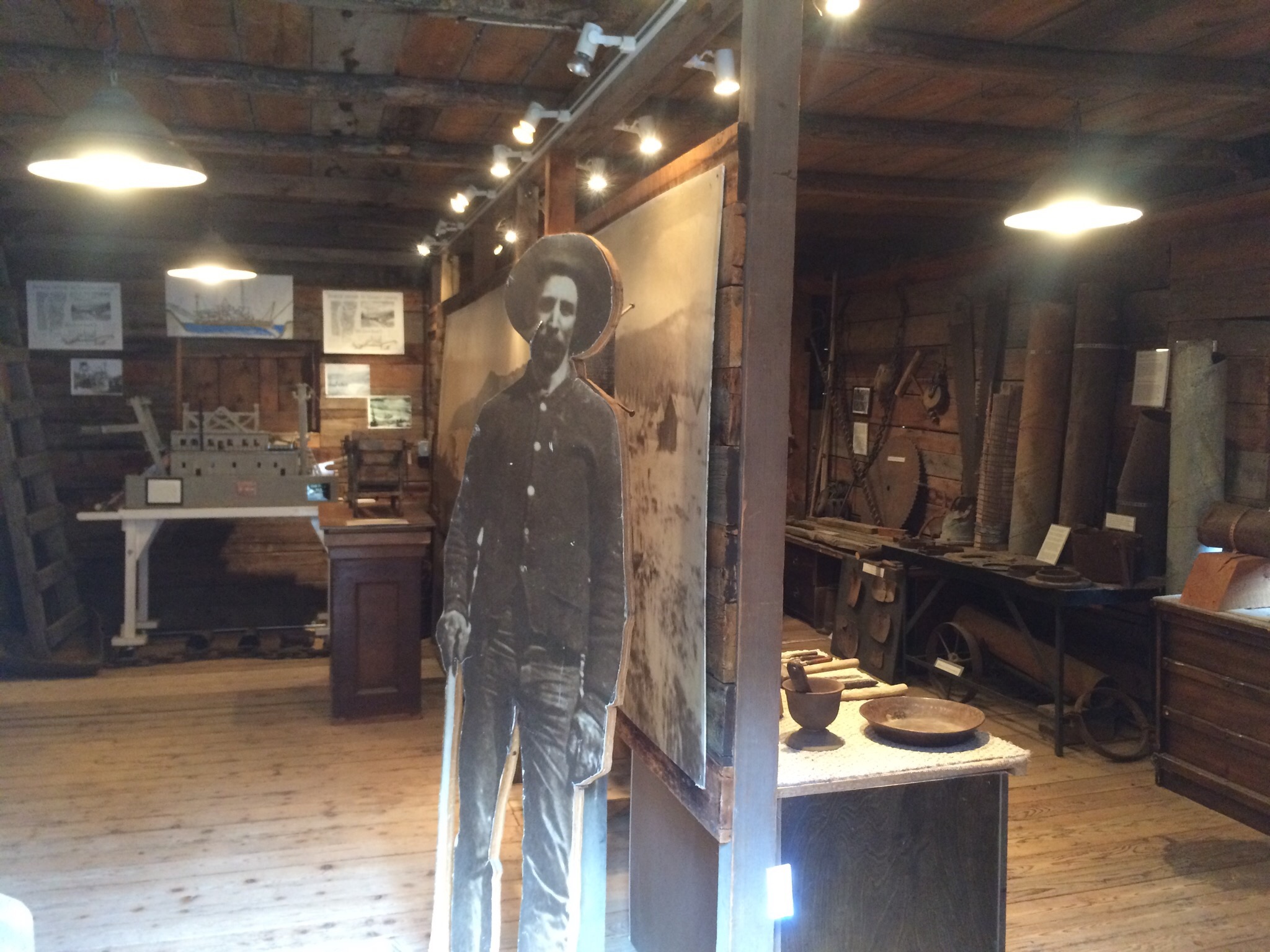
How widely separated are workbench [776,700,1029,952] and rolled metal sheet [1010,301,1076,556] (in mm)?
2953

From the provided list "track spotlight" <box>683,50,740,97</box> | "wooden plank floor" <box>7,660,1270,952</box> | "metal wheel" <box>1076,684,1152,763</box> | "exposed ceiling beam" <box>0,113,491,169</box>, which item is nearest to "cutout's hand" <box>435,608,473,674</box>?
"wooden plank floor" <box>7,660,1270,952</box>

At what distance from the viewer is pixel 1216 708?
3873 millimetres

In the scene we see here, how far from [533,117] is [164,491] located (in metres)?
3.52

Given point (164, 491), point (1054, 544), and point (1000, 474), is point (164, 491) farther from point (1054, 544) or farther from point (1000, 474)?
point (1054, 544)

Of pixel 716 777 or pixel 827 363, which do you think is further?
pixel 827 363

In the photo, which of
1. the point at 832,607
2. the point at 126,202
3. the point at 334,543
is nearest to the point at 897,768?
the point at 334,543

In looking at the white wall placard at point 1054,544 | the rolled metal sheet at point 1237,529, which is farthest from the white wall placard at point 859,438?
the rolled metal sheet at point 1237,529

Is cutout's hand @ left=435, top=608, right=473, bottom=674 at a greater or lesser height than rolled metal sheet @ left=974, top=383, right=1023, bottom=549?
A: lesser

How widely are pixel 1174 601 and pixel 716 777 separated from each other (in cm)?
276

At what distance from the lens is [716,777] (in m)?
2.10

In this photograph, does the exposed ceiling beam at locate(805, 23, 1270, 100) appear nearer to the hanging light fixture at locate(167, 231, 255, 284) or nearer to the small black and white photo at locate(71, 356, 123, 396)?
the hanging light fixture at locate(167, 231, 255, 284)

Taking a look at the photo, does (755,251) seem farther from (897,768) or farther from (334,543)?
(334,543)

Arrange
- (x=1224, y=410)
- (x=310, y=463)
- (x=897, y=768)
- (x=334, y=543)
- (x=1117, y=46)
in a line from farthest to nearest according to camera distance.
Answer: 1. (x=310, y=463)
2. (x=334, y=543)
3. (x=1224, y=410)
4. (x=1117, y=46)
5. (x=897, y=768)

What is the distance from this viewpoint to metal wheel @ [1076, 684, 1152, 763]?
4.48m
